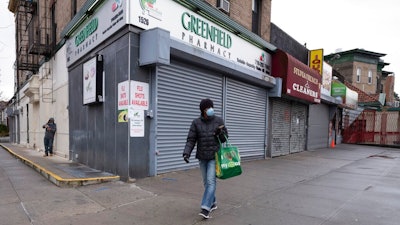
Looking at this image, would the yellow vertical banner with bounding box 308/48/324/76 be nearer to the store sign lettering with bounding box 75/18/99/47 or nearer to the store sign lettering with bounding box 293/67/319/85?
the store sign lettering with bounding box 293/67/319/85

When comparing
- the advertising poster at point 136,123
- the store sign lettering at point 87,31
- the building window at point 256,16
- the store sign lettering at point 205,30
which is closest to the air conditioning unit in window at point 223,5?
the store sign lettering at point 205,30

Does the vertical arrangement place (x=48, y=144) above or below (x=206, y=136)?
below

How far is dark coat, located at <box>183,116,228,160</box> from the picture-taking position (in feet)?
14.2

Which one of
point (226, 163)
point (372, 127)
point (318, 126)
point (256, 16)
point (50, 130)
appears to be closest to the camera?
point (226, 163)

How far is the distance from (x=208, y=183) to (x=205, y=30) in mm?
5651

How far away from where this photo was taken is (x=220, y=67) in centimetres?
880

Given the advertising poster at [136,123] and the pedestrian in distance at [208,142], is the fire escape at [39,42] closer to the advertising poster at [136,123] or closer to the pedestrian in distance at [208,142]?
the advertising poster at [136,123]

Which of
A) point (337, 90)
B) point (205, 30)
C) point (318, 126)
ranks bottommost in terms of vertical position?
point (318, 126)

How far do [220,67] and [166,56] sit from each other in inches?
105

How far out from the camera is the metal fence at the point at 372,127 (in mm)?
21391

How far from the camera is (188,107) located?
8109mm

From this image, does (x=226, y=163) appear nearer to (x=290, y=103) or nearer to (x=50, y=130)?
(x=50, y=130)

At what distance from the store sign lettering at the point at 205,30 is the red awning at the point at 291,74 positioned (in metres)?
3.34

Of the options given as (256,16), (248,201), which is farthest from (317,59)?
(248,201)
